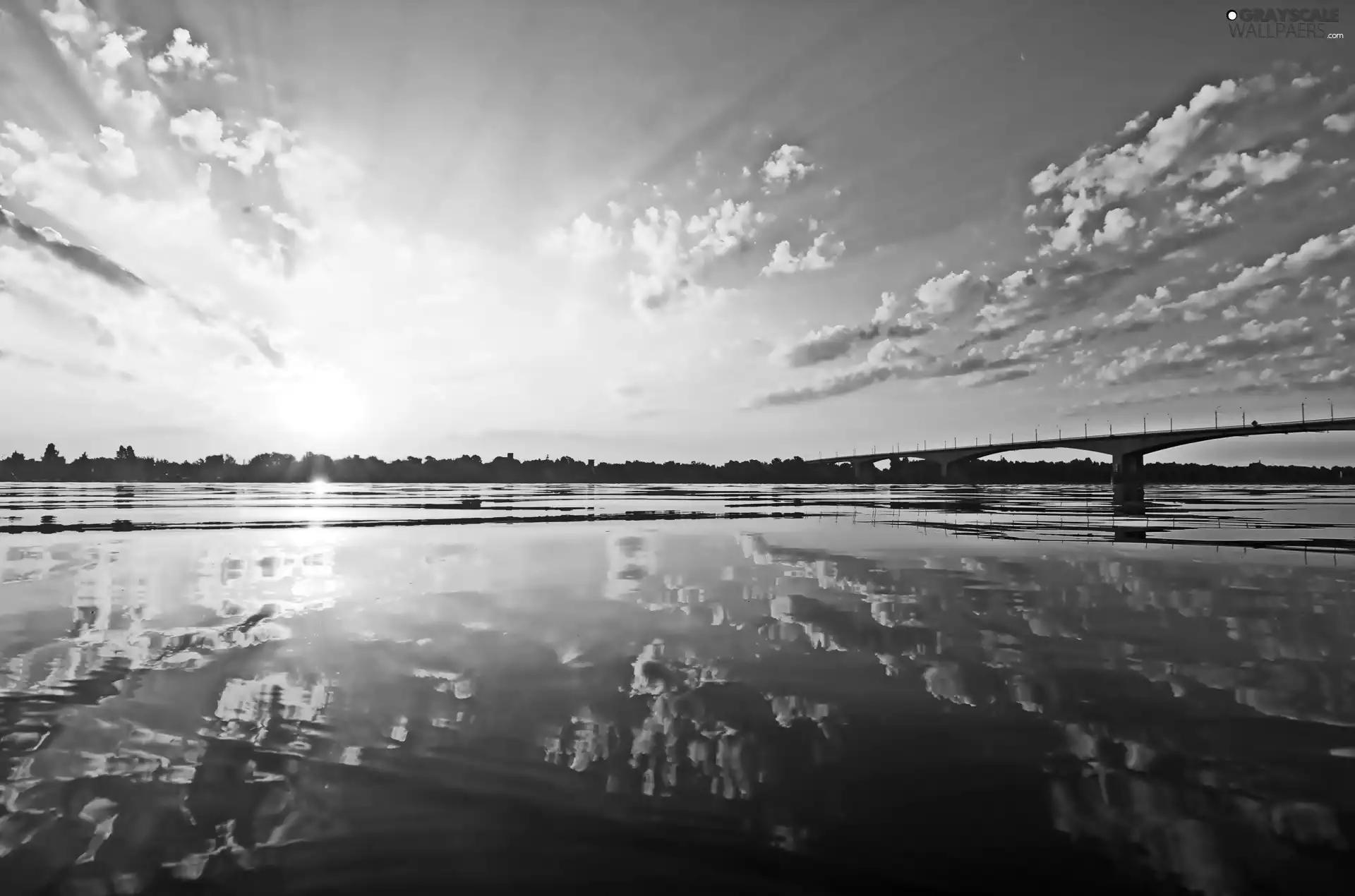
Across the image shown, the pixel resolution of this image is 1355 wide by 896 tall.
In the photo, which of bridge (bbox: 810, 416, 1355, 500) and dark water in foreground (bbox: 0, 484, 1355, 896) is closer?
dark water in foreground (bbox: 0, 484, 1355, 896)

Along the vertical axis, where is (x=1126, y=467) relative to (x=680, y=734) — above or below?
above

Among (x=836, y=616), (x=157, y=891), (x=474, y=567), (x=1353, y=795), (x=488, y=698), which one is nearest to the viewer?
(x=157, y=891)

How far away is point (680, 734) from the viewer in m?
6.90

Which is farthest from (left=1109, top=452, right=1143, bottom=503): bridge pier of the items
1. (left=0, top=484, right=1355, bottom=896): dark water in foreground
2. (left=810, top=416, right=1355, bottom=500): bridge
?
(left=0, top=484, right=1355, bottom=896): dark water in foreground

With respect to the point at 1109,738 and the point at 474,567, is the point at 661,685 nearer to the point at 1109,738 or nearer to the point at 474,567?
the point at 1109,738

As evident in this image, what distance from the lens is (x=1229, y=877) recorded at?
4352 millimetres

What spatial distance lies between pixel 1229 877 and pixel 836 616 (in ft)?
27.0

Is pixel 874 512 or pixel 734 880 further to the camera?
pixel 874 512

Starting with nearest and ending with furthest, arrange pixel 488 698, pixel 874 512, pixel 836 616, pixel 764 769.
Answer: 1. pixel 764 769
2. pixel 488 698
3. pixel 836 616
4. pixel 874 512

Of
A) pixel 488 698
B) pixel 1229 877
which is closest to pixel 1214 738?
pixel 1229 877

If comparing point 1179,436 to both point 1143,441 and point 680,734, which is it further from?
point 680,734

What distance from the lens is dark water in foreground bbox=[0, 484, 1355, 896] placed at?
459 centimetres

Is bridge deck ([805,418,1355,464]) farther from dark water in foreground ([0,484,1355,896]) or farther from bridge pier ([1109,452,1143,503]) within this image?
dark water in foreground ([0,484,1355,896])

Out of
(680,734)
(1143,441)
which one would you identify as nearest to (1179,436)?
(1143,441)
